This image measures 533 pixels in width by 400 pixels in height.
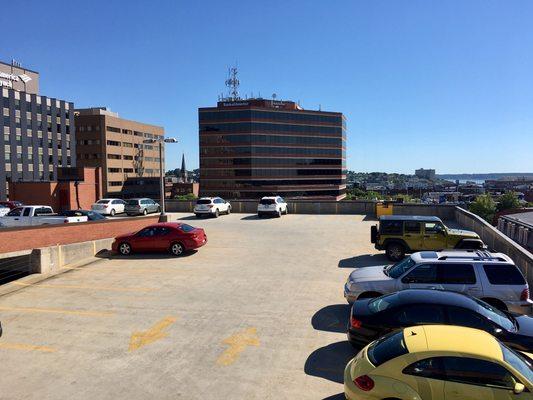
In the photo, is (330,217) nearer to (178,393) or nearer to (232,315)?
(232,315)

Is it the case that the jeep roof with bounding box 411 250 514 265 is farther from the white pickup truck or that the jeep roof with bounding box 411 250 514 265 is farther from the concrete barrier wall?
the white pickup truck

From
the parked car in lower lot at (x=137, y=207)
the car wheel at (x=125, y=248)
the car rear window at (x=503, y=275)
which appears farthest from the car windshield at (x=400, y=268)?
the parked car in lower lot at (x=137, y=207)

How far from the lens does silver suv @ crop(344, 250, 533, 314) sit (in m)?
9.98

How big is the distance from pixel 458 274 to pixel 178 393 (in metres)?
6.76

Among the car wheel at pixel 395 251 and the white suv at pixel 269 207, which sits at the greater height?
the white suv at pixel 269 207

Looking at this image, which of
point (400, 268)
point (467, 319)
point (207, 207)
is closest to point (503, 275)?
point (400, 268)

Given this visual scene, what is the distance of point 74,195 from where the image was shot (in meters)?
39.4

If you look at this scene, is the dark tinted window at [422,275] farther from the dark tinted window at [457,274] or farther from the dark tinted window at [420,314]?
the dark tinted window at [420,314]

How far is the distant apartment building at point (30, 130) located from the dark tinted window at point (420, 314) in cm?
9933

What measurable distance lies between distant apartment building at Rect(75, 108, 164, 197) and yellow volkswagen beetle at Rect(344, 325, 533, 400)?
120 metres

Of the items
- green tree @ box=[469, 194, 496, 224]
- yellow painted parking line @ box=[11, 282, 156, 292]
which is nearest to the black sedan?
yellow painted parking line @ box=[11, 282, 156, 292]

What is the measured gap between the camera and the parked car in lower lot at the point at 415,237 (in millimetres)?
16984

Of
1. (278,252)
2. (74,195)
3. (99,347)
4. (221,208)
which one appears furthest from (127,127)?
(99,347)

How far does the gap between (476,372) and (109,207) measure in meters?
32.2
